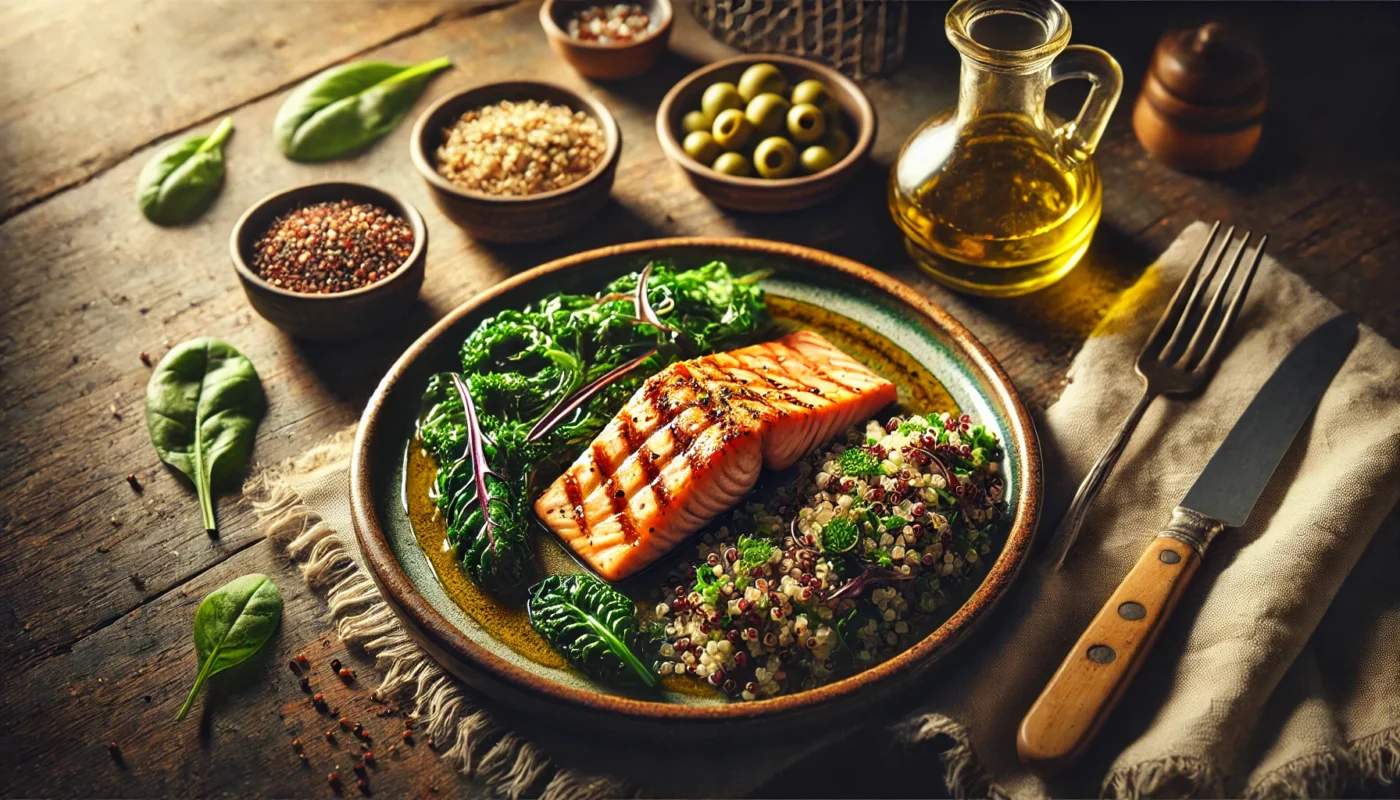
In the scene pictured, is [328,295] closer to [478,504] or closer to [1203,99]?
[478,504]

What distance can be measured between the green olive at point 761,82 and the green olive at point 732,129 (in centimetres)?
12

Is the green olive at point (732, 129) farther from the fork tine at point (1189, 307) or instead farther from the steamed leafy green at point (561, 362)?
the fork tine at point (1189, 307)

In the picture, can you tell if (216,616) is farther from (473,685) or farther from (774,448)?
(774,448)

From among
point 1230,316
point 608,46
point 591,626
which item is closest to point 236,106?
→ point 608,46

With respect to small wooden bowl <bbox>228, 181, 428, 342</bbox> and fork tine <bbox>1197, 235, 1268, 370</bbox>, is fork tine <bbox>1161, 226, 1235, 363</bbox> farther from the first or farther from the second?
small wooden bowl <bbox>228, 181, 428, 342</bbox>

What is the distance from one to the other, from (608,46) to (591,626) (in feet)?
6.70

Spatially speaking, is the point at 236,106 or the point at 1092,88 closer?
the point at 1092,88

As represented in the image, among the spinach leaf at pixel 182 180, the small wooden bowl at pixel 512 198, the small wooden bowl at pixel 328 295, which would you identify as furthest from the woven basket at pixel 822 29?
the spinach leaf at pixel 182 180

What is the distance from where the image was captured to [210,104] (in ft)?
11.7

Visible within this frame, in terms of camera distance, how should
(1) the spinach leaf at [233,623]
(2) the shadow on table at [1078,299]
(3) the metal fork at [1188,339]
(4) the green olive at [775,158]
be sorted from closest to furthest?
(1) the spinach leaf at [233,623], (3) the metal fork at [1188,339], (2) the shadow on table at [1078,299], (4) the green olive at [775,158]

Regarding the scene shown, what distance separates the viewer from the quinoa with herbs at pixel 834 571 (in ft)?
6.95

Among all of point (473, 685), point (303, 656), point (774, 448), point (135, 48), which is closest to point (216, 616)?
point (303, 656)

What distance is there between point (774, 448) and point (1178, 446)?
0.94 m

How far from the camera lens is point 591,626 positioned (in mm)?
2148
